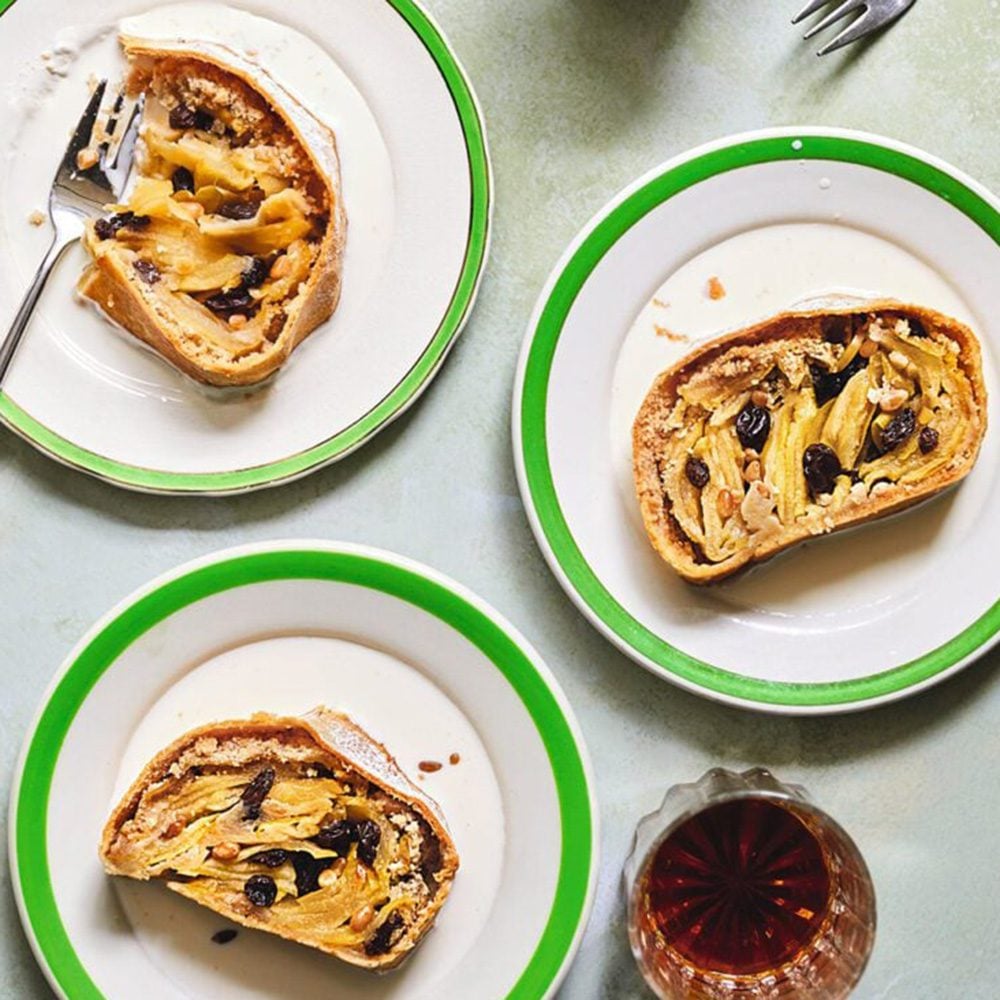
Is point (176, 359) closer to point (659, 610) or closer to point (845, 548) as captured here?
point (659, 610)

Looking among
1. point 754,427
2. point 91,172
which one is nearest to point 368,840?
point 754,427

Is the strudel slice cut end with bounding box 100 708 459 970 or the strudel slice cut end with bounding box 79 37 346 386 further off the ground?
the strudel slice cut end with bounding box 79 37 346 386

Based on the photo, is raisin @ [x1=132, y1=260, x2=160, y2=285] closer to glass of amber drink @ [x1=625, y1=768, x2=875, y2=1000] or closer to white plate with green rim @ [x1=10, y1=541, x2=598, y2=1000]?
white plate with green rim @ [x1=10, y1=541, x2=598, y2=1000]

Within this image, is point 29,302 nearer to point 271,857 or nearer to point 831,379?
point 271,857

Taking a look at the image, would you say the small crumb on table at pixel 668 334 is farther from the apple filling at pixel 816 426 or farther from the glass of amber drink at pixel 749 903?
the glass of amber drink at pixel 749 903

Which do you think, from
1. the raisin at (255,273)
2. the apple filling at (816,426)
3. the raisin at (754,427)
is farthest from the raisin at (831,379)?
the raisin at (255,273)

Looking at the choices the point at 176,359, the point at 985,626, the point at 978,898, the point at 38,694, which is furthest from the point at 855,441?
the point at 38,694

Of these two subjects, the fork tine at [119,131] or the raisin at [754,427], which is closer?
the raisin at [754,427]

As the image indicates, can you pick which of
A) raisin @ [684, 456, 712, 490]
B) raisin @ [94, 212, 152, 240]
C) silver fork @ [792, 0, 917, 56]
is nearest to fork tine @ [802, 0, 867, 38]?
silver fork @ [792, 0, 917, 56]
